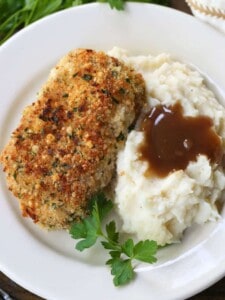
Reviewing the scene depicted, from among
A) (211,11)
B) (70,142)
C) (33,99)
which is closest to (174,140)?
(70,142)

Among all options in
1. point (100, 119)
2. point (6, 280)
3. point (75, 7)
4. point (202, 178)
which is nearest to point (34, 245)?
point (6, 280)

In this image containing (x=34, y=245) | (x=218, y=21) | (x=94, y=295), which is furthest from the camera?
(x=218, y=21)

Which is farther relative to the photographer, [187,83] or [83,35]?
[83,35]

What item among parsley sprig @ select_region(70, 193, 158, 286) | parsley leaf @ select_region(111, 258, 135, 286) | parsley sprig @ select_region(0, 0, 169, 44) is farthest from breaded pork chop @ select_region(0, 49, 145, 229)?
parsley sprig @ select_region(0, 0, 169, 44)

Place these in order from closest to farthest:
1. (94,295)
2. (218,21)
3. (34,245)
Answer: (94,295) < (34,245) < (218,21)

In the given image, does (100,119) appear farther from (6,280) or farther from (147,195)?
(6,280)

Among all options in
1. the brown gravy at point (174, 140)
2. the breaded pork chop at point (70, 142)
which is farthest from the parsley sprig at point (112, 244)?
the brown gravy at point (174, 140)

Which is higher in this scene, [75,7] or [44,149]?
[75,7]
